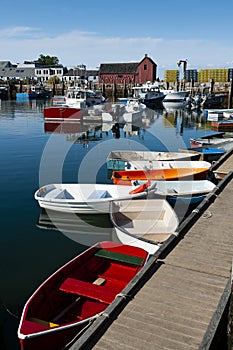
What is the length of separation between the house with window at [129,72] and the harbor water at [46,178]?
3892 cm

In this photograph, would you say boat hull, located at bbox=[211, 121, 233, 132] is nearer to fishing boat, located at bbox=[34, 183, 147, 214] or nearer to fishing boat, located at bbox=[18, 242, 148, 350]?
fishing boat, located at bbox=[34, 183, 147, 214]

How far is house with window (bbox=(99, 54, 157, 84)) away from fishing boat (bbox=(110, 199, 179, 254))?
215 ft

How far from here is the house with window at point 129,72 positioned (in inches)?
2950

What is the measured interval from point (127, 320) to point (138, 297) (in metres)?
0.58

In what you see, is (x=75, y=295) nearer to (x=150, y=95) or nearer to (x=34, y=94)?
(x=150, y=95)

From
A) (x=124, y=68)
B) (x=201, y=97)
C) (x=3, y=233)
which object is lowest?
(x=3, y=233)

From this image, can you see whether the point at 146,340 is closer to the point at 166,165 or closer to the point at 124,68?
the point at 166,165

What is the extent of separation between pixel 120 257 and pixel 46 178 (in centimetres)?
992

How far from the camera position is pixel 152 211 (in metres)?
10.7

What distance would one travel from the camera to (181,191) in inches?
487

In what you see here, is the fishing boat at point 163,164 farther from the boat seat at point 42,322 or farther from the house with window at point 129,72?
the house with window at point 129,72

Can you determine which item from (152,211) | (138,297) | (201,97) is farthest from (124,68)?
(138,297)

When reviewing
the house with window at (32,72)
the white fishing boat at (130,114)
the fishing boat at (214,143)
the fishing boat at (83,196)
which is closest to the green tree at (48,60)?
the house with window at (32,72)

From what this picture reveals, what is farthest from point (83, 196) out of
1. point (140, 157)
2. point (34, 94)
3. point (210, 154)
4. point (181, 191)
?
point (34, 94)
